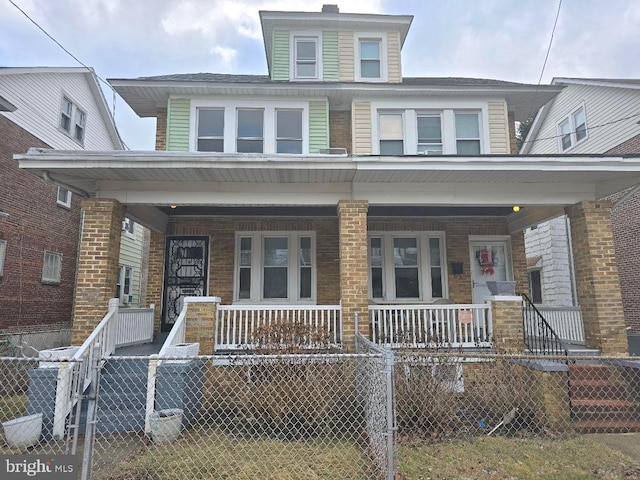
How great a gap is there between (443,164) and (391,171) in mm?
874

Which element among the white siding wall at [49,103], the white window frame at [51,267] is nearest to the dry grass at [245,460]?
the white window frame at [51,267]

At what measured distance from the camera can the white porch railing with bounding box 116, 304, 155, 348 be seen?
25.6ft

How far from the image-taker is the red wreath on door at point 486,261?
1000 cm

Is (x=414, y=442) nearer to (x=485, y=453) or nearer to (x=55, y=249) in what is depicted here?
(x=485, y=453)

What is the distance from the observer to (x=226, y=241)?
32.0 feet

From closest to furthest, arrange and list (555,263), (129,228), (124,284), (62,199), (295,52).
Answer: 1. (295,52)
2. (62,199)
3. (555,263)
4. (124,284)
5. (129,228)

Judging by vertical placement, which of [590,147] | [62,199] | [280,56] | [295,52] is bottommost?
[62,199]

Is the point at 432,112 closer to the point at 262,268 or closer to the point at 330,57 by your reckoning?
the point at 330,57

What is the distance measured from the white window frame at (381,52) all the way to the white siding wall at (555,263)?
8606 mm

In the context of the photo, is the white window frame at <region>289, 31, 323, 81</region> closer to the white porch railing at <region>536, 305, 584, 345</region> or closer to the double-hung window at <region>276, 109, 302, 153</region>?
the double-hung window at <region>276, 109, 302, 153</region>

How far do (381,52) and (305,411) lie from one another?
949cm

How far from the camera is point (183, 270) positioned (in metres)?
9.95

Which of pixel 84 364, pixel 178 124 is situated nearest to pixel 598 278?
pixel 84 364

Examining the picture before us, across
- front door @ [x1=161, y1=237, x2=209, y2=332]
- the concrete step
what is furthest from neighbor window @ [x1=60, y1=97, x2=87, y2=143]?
the concrete step
